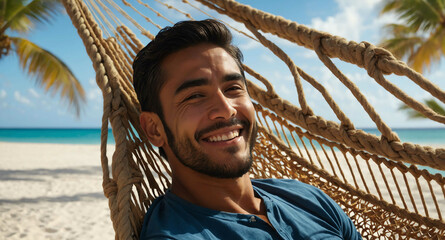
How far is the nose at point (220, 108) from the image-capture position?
3.39 feet

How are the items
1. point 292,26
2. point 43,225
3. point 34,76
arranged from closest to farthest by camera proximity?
1. point 292,26
2. point 43,225
3. point 34,76

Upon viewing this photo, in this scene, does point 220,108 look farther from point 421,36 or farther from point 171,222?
point 421,36

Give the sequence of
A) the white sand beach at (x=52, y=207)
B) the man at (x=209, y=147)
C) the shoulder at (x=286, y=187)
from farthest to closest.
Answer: the white sand beach at (x=52, y=207), the shoulder at (x=286, y=187), the man at (x=209, y=147)

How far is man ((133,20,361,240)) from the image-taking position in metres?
0.99

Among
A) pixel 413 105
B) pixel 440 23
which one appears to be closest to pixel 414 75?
pixel 413 105

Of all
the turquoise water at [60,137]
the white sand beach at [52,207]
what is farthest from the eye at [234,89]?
the turquoise water at [60,137]

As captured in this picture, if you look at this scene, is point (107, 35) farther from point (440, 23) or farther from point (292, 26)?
point (440, 23)

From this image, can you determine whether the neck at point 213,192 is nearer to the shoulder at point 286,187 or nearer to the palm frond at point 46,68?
the shoulder at point 286,187

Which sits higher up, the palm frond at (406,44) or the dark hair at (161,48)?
the palm frond at (406,44)

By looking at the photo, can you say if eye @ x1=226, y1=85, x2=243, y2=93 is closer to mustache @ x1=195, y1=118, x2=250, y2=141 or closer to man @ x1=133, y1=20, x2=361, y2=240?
man @ x1=133, y1=20, x2=361, y2=240

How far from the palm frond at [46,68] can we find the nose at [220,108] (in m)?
9.48

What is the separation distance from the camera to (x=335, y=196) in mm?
1582

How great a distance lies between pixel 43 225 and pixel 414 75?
444 centimetres

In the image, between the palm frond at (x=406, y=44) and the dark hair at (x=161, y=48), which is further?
the palm frond at (x=406, y=44)
